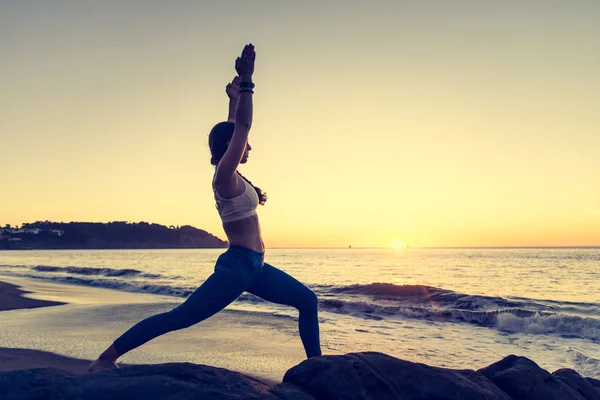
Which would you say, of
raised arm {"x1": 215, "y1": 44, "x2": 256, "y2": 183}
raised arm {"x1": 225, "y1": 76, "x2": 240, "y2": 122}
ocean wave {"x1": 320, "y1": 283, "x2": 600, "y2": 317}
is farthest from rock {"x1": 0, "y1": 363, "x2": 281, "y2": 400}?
ocean wave {"x1": 320, "y1": 283, "x2": 600, "y2": 317}

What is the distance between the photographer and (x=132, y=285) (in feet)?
75.0

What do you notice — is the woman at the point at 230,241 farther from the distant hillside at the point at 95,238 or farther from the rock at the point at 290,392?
the distant hillside at the point at 95,238

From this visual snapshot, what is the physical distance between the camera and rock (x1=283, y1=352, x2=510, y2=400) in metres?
3.32

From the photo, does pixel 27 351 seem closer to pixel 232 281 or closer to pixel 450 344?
pixel 232 281

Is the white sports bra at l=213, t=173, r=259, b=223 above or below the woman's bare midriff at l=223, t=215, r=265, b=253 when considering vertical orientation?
above

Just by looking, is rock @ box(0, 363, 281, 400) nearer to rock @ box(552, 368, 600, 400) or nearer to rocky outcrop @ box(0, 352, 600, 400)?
rocky outcrop @ box(0, 352, 600, 400)

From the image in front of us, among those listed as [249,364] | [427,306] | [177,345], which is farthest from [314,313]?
[427,306]

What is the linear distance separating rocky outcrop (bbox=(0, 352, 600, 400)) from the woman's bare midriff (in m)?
0.86

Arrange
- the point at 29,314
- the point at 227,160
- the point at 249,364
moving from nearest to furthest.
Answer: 1. the point at 227,160
2. the point at 249,364
3. the point at 29,314

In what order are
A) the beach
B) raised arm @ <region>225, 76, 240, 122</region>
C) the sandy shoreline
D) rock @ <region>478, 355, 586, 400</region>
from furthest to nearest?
the sandy shoreline < the beach < raised arm @ <region>225, 76, 240, 122</region> < rock @ <region>478, 355, 586, 400</region>

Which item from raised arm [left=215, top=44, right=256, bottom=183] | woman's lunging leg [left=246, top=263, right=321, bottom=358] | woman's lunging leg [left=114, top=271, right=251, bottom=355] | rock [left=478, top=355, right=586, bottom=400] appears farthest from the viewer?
rock [left=478, top=355, right=586, bottom=400]

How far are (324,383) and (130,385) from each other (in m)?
1.26

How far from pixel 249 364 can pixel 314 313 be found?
12.1ft

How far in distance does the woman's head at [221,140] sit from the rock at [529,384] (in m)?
2.73
